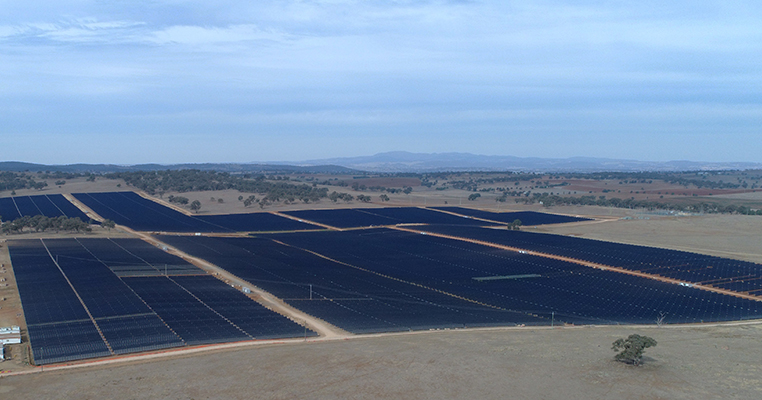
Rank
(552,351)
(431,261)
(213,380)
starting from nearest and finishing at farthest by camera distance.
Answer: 1. (213,380)
2. (552,351)
3. (431,261)

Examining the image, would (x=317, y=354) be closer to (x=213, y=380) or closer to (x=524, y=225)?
(x=213, y=380)

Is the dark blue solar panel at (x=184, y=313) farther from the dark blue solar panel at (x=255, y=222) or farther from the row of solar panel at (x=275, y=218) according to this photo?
the dark blue solar panel at (x=255, y=222)

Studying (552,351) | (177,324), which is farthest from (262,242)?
(552,351)

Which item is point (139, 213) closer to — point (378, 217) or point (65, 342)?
point (378, 217)

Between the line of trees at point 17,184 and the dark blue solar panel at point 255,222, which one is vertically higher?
the line of trees at point 17,184

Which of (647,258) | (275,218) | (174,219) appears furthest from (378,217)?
(647,258)

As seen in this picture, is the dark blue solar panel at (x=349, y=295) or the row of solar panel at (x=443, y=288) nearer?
the dark blue solar panel at (x=349, y=295)

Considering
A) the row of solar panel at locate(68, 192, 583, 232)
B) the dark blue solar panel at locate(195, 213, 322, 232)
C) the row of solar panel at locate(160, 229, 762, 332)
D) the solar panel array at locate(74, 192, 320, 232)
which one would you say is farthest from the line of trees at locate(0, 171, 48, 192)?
the row of solar panel at locate(160, 229, 762, 332)

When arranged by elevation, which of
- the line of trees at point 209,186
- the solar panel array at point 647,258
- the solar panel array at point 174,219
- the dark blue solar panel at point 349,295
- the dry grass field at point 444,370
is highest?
the line of trees at point 209,186

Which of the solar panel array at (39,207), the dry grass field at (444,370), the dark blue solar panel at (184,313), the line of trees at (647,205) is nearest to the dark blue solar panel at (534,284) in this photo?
the dry grass field at (444,370)
